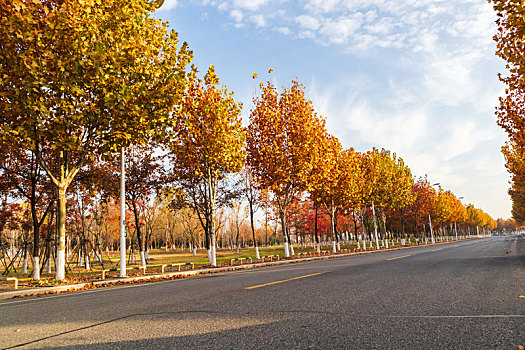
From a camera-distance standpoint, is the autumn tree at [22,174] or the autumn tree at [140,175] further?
the autumn tree at [140,175]

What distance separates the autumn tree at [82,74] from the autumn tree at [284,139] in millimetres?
13480

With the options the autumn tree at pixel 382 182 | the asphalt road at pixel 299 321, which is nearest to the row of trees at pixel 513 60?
the asphalt road at pixel 299 321

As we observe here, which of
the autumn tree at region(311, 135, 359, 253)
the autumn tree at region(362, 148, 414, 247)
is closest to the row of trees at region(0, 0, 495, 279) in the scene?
the autumn tree at region(311, 135, 359, 253)

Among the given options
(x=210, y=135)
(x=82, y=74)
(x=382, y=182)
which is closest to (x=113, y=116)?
(x=82, y=74)

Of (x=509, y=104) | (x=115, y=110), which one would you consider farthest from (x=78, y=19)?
(x=509, y=104)

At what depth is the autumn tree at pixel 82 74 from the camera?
12156 millimetres

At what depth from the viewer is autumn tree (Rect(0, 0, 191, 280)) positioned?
12156 millimetres

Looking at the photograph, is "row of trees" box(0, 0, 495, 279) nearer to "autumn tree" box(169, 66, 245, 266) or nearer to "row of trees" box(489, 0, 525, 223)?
"autumn tree" box(169, 66, 245, 266)

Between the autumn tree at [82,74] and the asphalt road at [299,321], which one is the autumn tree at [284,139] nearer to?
the autumn tree at [82,74]

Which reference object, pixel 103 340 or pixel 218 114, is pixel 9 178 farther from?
pixel 103 340

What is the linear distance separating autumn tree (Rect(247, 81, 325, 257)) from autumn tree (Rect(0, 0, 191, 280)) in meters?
13.5

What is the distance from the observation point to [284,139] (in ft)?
93.5

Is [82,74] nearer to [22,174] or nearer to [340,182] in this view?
[22,174]

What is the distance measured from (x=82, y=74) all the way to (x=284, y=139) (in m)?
17.8
